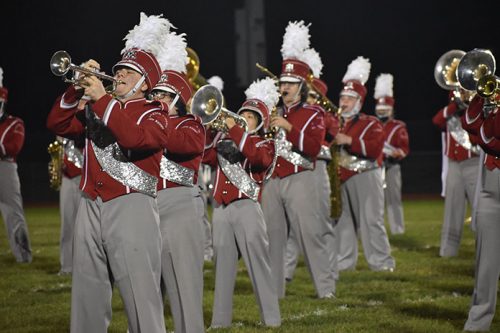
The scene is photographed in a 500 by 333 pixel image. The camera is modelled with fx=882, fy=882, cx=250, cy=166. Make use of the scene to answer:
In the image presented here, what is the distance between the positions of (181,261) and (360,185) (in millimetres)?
4797

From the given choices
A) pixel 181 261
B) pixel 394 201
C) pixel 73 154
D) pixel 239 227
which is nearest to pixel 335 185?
pixel 73 154

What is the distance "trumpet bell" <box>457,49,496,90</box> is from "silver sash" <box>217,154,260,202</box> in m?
1.62

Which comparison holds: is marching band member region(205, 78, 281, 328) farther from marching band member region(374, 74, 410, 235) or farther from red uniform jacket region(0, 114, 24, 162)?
marching band member region(374, 74, 410, 235)

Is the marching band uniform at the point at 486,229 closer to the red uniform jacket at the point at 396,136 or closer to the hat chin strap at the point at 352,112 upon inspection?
the hat chin strap at the point at 352,112

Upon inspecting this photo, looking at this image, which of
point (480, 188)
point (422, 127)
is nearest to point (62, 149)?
point (480, 188)

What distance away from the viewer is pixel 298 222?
→ 755 centimetres

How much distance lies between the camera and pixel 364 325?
20.9 feet

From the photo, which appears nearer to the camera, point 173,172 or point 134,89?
point 134,89

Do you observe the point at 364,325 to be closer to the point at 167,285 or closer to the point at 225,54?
the point at 167,285

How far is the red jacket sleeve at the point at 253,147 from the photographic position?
6047 millimetres

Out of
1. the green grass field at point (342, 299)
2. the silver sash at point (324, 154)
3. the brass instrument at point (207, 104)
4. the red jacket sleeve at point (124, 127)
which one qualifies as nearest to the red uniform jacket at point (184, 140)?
the brass instrument at point (207, 104)

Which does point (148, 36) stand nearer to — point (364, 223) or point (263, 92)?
point (263, 92)

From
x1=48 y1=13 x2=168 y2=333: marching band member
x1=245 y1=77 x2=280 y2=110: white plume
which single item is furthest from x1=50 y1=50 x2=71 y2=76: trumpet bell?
x1=245 y1=77 x2=280 y2=110: white plume

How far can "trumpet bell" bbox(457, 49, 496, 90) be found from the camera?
586 cm
